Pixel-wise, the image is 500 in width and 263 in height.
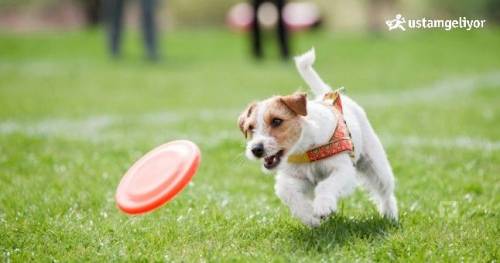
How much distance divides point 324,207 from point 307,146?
52 centimetres

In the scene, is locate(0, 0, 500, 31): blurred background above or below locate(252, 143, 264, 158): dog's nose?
below

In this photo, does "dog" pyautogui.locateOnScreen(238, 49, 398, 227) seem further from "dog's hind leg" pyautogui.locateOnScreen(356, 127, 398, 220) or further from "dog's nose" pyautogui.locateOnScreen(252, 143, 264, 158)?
"dog's hind leg" pyautogui.locateOnScreen(356, 127, 398, 220)

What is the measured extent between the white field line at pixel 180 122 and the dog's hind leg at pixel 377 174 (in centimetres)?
367

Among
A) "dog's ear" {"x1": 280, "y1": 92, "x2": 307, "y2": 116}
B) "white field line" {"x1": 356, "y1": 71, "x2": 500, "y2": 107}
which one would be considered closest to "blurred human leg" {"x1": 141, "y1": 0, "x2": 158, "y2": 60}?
"white field line" {"x1": 356, "y1": 71, "x2": 500, "y2": 107}

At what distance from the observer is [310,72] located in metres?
5.73

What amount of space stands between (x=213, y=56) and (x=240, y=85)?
7541mm

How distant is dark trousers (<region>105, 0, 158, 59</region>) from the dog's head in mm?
15026

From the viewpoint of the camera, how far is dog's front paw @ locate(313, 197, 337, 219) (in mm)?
4641

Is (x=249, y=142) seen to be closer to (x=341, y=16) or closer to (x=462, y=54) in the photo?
(x=462, y=54)

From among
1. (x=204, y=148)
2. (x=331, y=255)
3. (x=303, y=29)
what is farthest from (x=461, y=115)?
(x=303, y=29)

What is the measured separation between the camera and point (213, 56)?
24.4 metres

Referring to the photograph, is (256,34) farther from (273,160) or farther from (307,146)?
(273,160)

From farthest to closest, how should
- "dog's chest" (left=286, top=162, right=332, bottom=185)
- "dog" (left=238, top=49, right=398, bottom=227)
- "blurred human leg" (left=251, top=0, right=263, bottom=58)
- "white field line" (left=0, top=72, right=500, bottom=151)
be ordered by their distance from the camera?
"blurred human leg" (left=251, top=0, right=263, bottom=58)
"white field line" (left=0, top=72, right=500, bottom=151)
"dog's chest" (left=286, top=162, right=332, bottom=185)
"dog" (left=238, top=49, right=398, bottom=227)

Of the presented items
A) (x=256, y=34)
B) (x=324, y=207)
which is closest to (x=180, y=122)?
(x=324, y=207)
